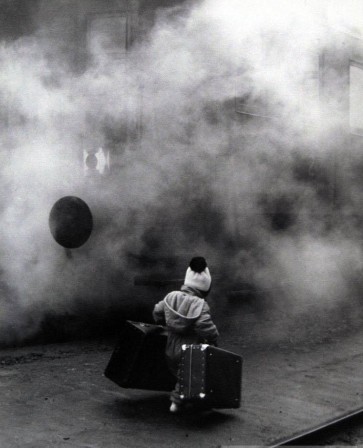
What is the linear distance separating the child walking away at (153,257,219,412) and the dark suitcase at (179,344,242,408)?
16 centimetres

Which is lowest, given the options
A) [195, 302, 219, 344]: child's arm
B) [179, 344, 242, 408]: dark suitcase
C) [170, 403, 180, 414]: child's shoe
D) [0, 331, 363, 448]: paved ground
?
[0, 331, 363, 448]: paved ground

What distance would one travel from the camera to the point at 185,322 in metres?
4.32

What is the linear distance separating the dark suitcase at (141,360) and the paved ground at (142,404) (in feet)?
0.65

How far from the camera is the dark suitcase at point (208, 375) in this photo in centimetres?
415

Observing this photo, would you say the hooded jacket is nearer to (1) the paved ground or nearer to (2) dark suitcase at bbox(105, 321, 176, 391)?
(2) dark suitcase at bbox(105, 321, 176, 391)

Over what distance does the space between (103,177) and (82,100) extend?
2.91 feet

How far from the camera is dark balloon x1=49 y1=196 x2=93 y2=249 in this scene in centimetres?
648

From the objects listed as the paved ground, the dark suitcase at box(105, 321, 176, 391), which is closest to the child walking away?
the dark suitcase at box(105, 321, 176, 391)

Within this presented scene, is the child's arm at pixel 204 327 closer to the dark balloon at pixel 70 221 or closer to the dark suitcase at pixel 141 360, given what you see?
the dark suitcase at pixel 141 360

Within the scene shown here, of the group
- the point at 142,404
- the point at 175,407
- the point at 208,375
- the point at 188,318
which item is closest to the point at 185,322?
the point at 188,318

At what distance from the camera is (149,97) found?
7.57 meters

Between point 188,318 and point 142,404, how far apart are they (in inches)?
32.9

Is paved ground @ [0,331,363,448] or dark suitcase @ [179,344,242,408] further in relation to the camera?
dark suitcase @ [179,344,242,408]

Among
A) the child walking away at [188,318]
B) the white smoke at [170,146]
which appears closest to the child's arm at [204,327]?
the child walking away at [188,318]
